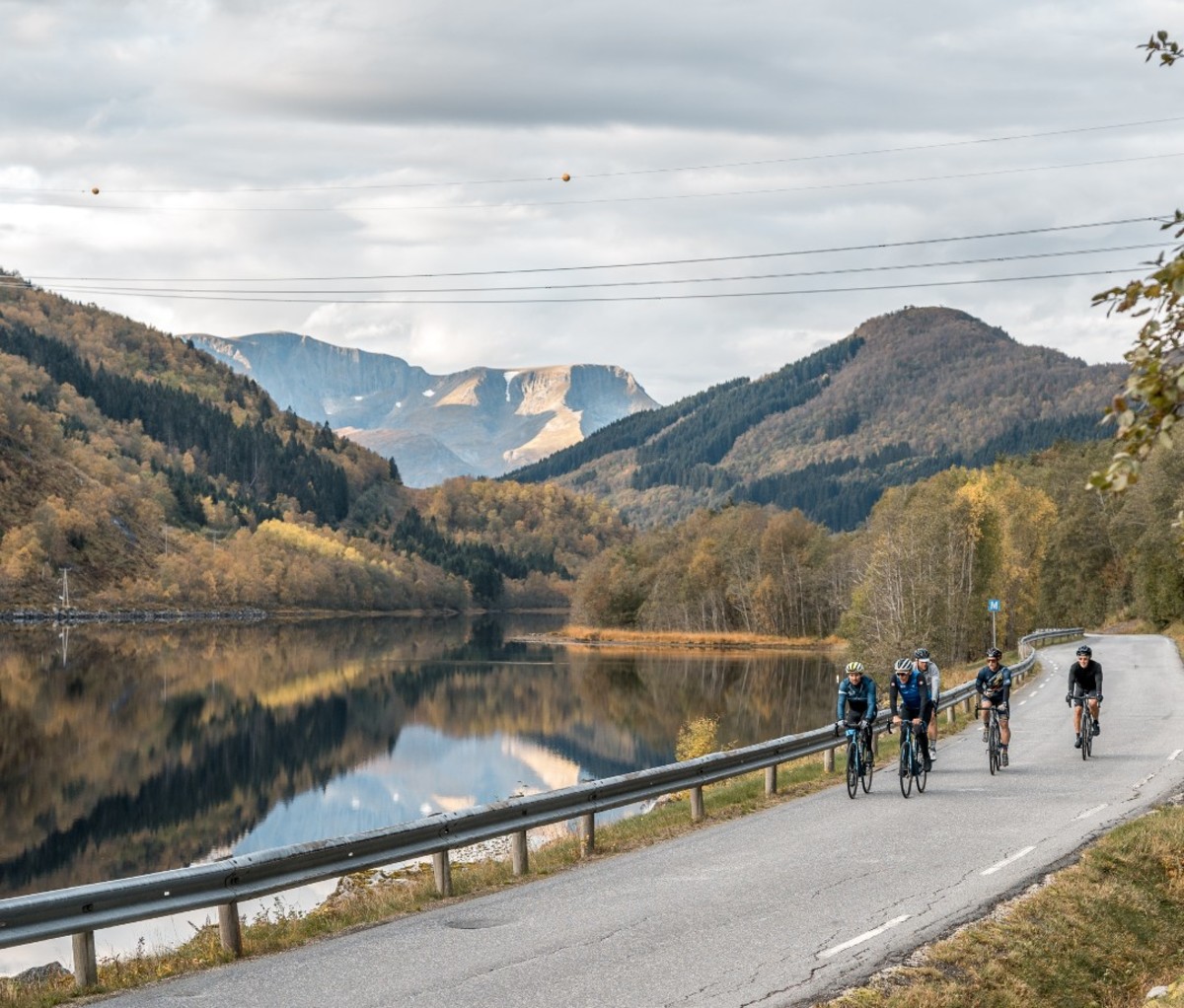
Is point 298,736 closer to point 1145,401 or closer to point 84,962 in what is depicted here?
point 84,962

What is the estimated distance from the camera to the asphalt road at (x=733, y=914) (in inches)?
438

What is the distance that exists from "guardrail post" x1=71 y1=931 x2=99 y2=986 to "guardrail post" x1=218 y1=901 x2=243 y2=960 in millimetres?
1304

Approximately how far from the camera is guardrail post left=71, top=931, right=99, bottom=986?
11.6 metres

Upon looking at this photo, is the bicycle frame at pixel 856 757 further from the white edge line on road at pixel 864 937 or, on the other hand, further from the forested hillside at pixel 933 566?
the forested hillside at pixel 933 566

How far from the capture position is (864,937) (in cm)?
1273

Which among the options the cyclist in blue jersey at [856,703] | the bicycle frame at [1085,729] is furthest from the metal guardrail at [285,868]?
the bicycle frame at [1085,729]

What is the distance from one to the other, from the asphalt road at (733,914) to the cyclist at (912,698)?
4.06ft

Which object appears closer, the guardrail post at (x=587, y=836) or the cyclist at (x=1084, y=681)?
the guardrail post at (x=587, y=836)

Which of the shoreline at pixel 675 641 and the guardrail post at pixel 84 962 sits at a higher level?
the guardrail post at pixel 84 962

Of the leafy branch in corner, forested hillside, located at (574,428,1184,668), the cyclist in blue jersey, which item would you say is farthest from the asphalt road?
forested hillside, located at (574,428,1184,668)

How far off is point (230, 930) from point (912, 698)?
Answer: 13.0m

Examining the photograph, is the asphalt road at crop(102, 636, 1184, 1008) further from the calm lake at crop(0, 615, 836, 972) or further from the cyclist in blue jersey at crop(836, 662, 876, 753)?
→ the calm lake at crop(0, 615, 836, 972)

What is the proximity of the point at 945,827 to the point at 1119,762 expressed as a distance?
9254 millimetres

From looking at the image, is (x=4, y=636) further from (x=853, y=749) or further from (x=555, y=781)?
(x=853, y=749)
